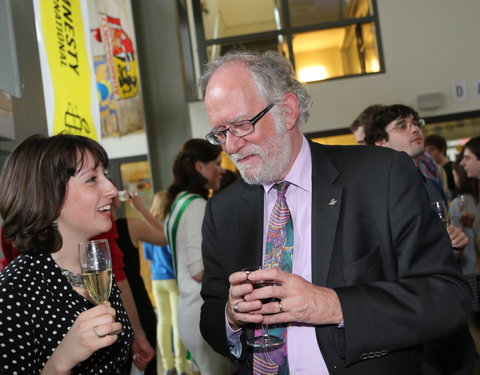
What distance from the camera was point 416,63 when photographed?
27.7 ft

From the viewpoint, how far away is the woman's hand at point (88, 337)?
1437 millimetres

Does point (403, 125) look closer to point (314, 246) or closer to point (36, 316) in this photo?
point (314, 246)

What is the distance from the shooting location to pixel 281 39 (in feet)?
29.5

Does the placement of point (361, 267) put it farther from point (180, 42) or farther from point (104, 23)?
point (180, 42)

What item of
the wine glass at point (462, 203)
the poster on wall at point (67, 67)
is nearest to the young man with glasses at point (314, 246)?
the poster on wall at point (67, 67)

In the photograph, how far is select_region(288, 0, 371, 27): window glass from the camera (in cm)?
886

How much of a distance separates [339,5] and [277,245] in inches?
317

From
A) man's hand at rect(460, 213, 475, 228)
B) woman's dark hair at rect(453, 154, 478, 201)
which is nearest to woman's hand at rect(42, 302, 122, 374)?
man's hand at rect(460, 213, 475, 228)

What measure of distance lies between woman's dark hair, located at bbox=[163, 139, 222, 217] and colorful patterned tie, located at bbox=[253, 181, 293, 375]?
161cm

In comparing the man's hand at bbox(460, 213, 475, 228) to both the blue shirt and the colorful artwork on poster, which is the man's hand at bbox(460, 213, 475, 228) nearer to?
the blue shirt

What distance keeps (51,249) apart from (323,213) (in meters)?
0.97

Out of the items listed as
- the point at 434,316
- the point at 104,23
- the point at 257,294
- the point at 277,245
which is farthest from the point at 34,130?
the point at 104,23

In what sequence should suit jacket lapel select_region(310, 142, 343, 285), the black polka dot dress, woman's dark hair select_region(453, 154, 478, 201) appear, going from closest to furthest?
1. the black polka dot dress
2. suit jacket lapel select_region(310, 142, 343, 285)
3. woman's dark hair select_region(453, 154, 478, 201)

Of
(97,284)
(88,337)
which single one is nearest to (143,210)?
(97,284)
